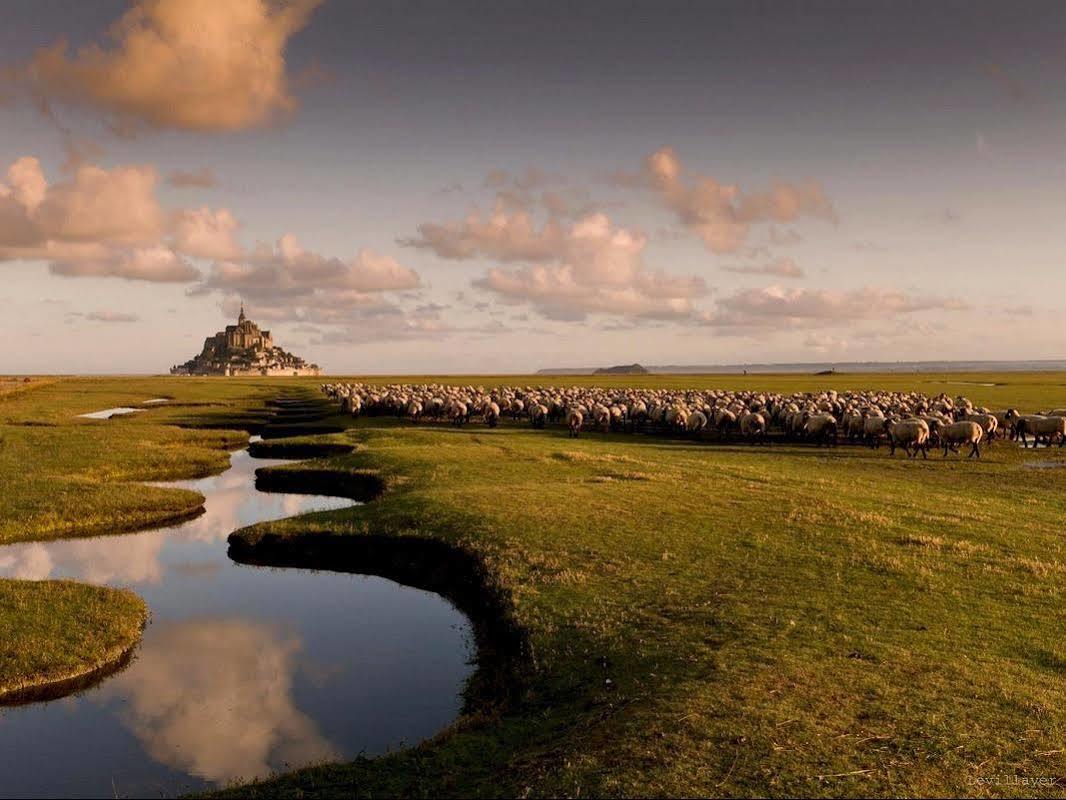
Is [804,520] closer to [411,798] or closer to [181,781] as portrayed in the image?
[411,798]

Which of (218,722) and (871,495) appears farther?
(871,495)

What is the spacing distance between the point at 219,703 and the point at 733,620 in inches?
406

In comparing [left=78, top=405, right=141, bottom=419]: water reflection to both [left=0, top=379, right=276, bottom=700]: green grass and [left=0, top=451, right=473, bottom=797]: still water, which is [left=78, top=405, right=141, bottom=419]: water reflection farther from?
[left=0, top=451, right=473, bottom=797]: still water

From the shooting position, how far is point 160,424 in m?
58.0

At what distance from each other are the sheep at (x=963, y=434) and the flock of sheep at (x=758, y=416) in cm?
5

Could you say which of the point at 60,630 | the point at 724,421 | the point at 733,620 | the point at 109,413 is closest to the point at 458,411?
the point at 724,421

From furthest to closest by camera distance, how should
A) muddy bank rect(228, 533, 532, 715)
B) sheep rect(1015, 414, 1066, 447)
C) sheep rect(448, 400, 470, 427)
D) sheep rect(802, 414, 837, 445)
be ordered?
1. sheep rect(448, 400, 470, 427)
2. sheep rect(802, 414, 837, 445)
3. sheep rect(1015, 414, 1066, 447)
4. muddy bank rect(228, 533, 532, 715)

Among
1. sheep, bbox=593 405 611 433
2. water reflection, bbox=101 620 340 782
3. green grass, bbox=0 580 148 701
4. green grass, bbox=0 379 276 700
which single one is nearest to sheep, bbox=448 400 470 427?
sheep, bbox=593 405 611 433

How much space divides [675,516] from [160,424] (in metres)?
51.6

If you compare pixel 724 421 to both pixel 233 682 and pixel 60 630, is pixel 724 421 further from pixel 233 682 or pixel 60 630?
pixel 60 630

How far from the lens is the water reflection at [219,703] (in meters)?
11.6

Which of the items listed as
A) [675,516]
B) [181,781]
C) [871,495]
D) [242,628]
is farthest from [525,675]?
[871,495]

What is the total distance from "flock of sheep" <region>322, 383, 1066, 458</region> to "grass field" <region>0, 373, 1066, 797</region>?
10.8 m

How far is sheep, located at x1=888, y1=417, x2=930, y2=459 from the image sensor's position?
1539 inches
